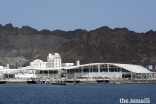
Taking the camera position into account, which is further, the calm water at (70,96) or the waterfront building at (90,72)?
the waterfront building at (90,72)

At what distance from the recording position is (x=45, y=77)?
180 m

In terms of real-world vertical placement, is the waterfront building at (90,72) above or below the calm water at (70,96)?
above

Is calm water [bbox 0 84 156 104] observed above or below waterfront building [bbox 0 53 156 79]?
below

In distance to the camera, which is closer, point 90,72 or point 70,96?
point 70,96

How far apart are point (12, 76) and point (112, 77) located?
4004 cm

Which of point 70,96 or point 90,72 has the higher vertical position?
point 90,72

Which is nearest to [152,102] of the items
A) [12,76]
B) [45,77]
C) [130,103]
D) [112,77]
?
[130,103]

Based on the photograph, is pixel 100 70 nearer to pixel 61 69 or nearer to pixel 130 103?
pixel 61 69

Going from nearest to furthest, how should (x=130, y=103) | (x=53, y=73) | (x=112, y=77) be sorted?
(x=130, y=103) < (x=112, y=77) < (x=53, y=73)

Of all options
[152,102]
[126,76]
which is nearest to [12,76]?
[126,76]

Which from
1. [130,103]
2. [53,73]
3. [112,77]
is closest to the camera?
[130,103]

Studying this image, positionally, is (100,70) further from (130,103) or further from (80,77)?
(130,103)

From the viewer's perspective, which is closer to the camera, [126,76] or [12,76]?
[126,76]

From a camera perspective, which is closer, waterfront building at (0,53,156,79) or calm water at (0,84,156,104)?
calm water at (0,84,156,104)
